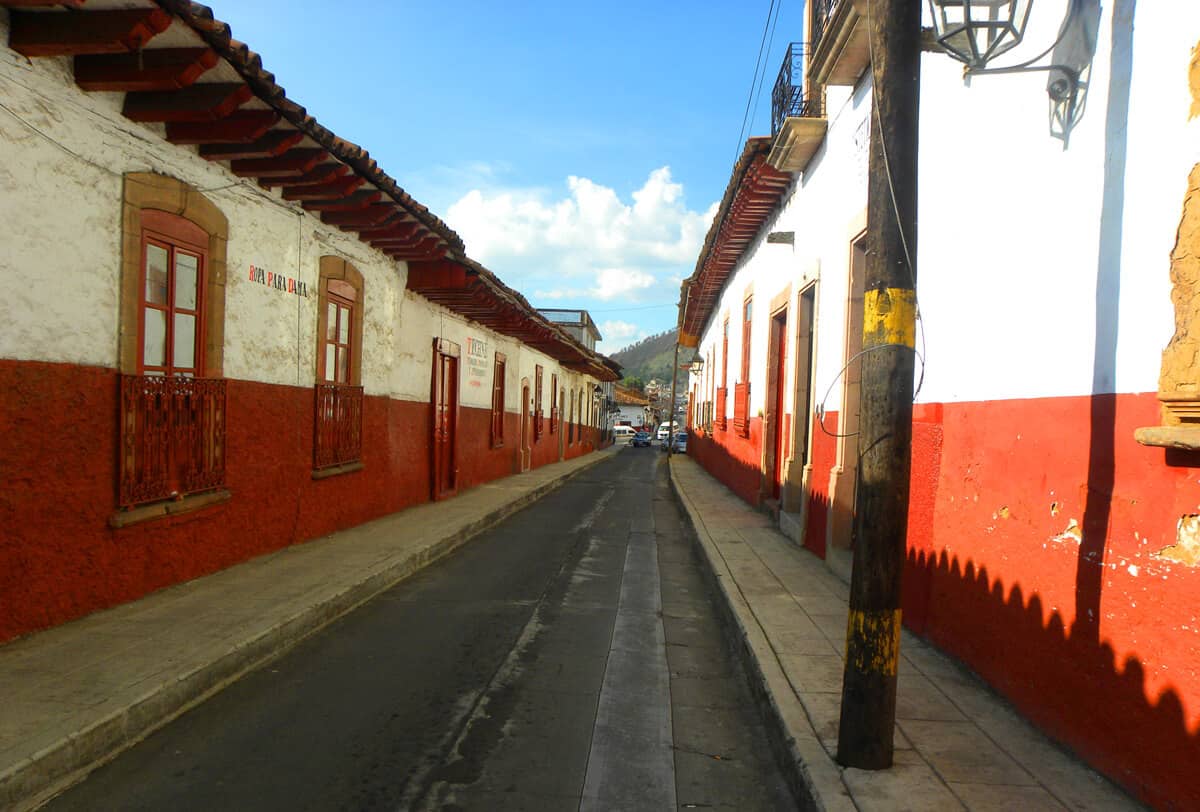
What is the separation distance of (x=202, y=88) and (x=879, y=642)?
536 centimetres

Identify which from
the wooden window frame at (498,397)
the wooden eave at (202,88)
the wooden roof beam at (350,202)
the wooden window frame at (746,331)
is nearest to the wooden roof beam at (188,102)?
the wooden eave at (202,88)

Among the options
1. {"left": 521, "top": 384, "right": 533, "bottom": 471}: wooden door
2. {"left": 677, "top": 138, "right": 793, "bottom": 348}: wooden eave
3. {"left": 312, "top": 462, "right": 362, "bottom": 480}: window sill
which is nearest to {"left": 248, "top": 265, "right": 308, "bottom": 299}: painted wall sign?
{"left": 312, "top": 462, "right": 362, "bottom": 480}: window sill

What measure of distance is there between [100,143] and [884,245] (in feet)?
16.2

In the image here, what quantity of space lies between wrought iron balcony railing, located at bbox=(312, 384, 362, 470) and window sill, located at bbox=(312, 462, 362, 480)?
0.12 feet

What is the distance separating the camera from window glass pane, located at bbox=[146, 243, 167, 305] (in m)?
6.27

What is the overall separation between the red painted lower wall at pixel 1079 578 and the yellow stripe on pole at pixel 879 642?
2.75 feet

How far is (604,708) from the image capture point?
4.74 meters

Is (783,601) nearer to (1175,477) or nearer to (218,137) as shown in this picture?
(1175,477)

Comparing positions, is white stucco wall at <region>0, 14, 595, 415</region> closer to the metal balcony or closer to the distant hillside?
the metal balcony

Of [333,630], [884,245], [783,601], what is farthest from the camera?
[783,601]

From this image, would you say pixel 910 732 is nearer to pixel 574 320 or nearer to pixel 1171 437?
pixel 1171 437

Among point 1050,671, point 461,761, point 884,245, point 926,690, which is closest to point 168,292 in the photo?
point 461,761

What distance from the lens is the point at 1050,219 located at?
4.16 m

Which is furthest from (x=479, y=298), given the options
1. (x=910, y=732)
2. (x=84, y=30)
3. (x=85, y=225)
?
(x=910, y=732)
